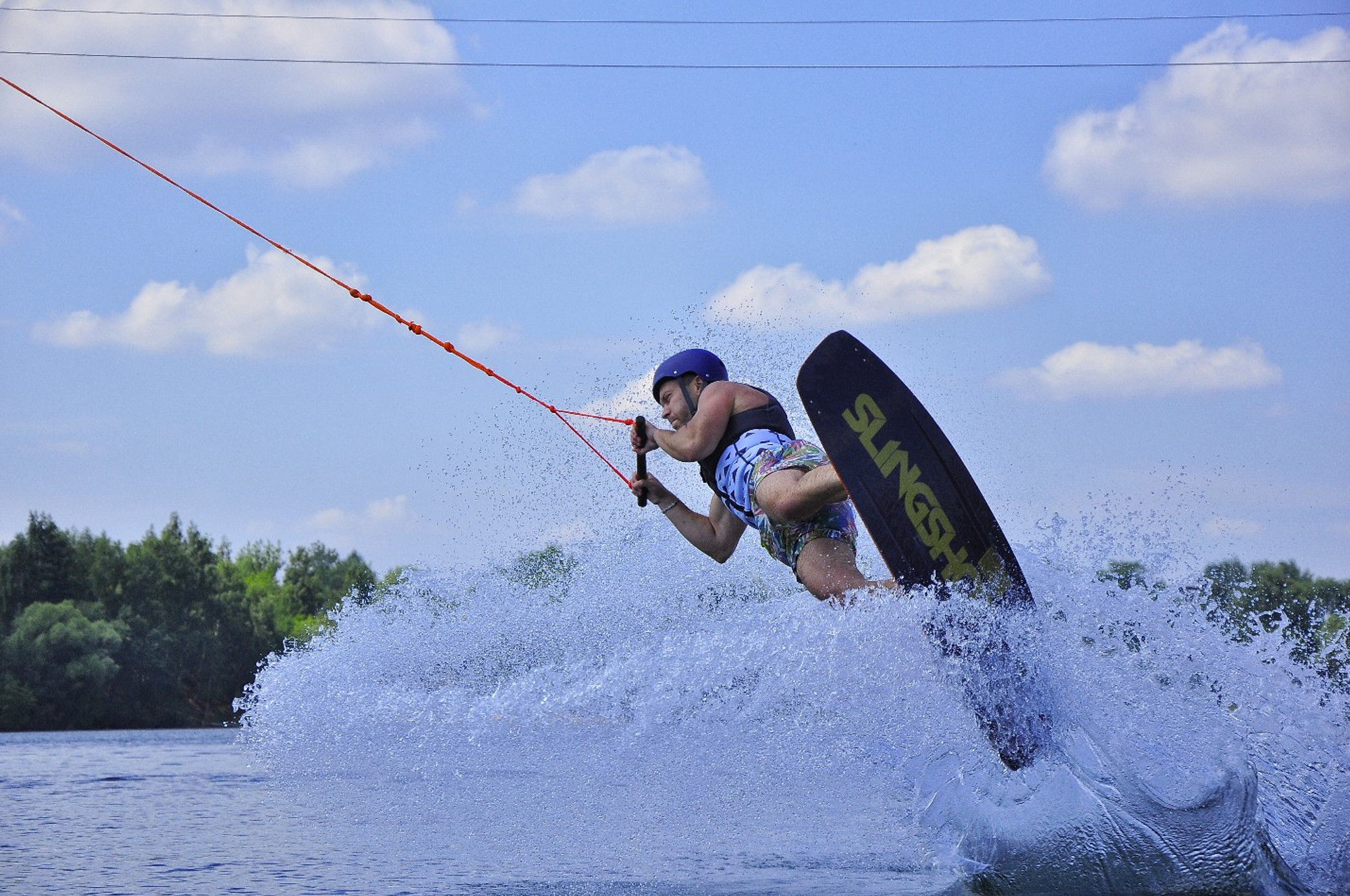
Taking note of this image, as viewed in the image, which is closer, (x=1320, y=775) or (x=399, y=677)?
(x=1320, y=775)

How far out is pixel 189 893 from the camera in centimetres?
580

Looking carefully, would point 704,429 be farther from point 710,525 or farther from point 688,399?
point 710,525

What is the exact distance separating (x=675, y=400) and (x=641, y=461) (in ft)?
1.14

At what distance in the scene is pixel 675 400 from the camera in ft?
20.6

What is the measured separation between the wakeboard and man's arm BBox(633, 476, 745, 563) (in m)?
1.03

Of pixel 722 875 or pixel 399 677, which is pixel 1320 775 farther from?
pixel 399 677

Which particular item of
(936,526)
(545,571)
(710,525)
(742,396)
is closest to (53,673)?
(545,571)

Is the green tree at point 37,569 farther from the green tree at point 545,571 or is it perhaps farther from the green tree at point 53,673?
the green tree at point 545,571

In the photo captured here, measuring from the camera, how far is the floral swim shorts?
230 inches

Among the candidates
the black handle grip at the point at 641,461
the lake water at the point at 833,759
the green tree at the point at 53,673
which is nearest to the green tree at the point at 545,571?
the lake water at the point at 833,759

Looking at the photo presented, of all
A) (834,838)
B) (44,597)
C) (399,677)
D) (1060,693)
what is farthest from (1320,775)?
(44,597)

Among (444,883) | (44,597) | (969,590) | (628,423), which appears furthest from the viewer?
(44,597)

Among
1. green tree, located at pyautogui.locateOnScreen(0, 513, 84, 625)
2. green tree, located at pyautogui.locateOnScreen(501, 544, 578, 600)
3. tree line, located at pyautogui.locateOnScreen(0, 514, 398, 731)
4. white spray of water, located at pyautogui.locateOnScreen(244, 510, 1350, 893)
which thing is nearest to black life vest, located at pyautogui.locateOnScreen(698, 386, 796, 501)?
white spray of water, located at pyautogui.locateOnScreen(244, 510, 1350, 893)

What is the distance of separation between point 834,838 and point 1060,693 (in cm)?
227
